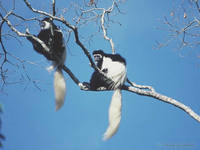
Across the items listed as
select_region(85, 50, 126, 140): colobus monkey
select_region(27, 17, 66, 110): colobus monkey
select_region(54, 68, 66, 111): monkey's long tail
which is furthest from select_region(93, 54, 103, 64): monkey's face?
select_region(54, 68, 66, 111): monkey's long tail

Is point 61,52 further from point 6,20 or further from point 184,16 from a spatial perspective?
point 184,16

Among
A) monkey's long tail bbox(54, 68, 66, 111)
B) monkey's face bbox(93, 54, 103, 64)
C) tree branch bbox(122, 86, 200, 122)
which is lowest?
monkey's long tail bbox(54, 68, 66, 111)

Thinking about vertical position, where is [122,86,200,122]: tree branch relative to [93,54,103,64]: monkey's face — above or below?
below

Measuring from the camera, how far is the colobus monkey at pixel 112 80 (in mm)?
3203

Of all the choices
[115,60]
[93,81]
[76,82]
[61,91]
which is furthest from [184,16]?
[61,91]

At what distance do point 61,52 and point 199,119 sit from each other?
2011 mm

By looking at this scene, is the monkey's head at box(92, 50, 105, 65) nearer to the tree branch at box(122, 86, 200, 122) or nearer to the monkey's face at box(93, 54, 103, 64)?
the monkey's face at box(93, 54, 103, 64)

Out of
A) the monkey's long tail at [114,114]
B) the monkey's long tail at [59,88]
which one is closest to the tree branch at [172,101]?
the monkey's long tail at [114,114]

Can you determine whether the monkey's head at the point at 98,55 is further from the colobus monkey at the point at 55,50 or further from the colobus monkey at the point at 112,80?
the colobus monkey at the point at 55,50

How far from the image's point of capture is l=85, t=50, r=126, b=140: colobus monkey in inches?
126

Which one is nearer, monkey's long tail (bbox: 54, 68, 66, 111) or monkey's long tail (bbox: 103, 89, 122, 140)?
monkey's long tail (bbox: 54, 68, 66, 111)

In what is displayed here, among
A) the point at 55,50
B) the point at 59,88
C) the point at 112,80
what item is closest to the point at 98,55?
the point at 112,80

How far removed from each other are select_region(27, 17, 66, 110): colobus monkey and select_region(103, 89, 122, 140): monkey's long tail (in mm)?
717

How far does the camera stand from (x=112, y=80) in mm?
3844
